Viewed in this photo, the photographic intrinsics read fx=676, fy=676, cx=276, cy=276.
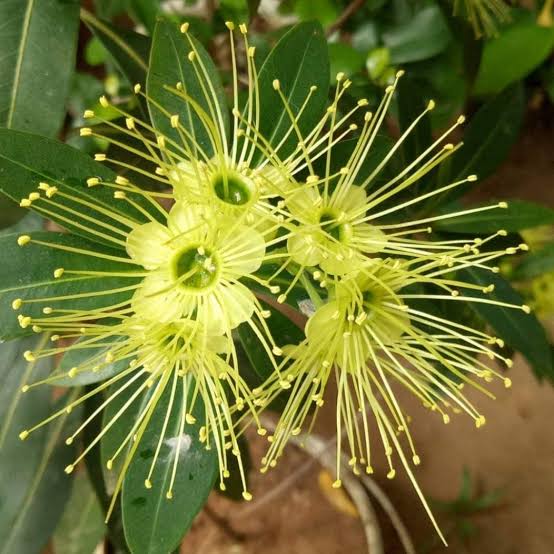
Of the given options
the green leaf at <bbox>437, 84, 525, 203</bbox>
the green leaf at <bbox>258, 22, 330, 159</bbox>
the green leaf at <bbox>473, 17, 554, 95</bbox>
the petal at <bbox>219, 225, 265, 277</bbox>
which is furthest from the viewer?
the green leaf at <bbox>473, 17, 554, 95</bbox>

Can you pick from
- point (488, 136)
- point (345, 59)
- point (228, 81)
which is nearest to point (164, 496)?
point (488, 136)

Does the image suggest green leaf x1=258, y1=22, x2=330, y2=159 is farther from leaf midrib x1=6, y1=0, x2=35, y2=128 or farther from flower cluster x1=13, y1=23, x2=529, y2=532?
leaf midrib x1=6, y1=0, x2=35, y2=128

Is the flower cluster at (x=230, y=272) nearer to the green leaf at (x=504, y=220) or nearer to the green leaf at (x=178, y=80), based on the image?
the green leaf at (x=178, y=80)

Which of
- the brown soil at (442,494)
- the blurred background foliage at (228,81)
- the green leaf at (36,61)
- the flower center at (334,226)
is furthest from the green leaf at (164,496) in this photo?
the brown soil at (442,494)

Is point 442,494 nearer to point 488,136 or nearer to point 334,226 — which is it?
point 488,136

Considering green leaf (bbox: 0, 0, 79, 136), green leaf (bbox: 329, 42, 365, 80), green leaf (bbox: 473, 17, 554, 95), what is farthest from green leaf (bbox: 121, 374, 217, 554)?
green leaf (bbox: 473, 17, 554, 95)

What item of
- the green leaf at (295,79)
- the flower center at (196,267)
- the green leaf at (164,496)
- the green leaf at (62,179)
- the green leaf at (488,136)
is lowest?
the green leaf at (164,496)
